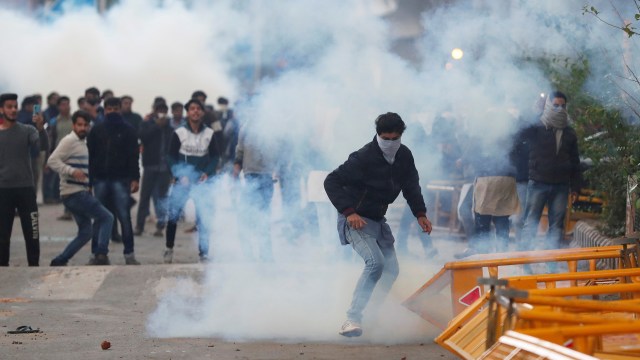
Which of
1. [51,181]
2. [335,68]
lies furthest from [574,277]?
[51,181]

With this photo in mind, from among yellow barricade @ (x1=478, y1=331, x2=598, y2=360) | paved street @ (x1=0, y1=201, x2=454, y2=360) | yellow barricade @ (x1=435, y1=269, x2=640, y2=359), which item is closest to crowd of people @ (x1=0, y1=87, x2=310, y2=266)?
paved street @ (x1=0, y1=201, x2=454, y2=360)

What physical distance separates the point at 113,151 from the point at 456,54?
12.5ft

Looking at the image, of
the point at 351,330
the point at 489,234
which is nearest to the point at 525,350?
the point at 351,330

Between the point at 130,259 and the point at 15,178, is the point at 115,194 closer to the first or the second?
the point at 130,259

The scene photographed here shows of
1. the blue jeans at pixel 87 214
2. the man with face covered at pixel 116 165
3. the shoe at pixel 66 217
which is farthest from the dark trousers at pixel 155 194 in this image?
the blue jeans at pixel 87 214

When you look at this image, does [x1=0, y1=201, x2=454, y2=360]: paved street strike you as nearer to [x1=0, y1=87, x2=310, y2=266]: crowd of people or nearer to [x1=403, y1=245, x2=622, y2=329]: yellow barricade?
[x1=403, y1=245, x2=622, y2=329]: yellow barricade

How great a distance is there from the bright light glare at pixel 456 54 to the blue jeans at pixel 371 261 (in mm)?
3241

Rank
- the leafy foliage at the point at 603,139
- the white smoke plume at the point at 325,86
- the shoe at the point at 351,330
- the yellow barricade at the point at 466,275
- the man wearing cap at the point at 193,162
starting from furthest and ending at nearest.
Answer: the man wearing cap at the point at 193,162 < the leafy foliage at the point at 603,139 < the white smoke plume at the point at 325,86 < the shoe at the point at 351,330 < the yellow barricade at the point at 466,275

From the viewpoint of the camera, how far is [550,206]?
36.2 ft

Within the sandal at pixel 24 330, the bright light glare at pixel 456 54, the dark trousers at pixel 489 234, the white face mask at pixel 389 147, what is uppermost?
the bright light glare at pixel 456 54

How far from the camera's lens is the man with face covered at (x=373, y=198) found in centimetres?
776

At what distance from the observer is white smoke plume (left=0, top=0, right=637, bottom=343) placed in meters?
8.95

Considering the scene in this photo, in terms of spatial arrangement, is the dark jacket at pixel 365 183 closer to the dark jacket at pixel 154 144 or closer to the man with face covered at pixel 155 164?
the man with face covered at pixel 155 164

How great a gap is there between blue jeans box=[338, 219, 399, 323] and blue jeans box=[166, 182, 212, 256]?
3483mm
